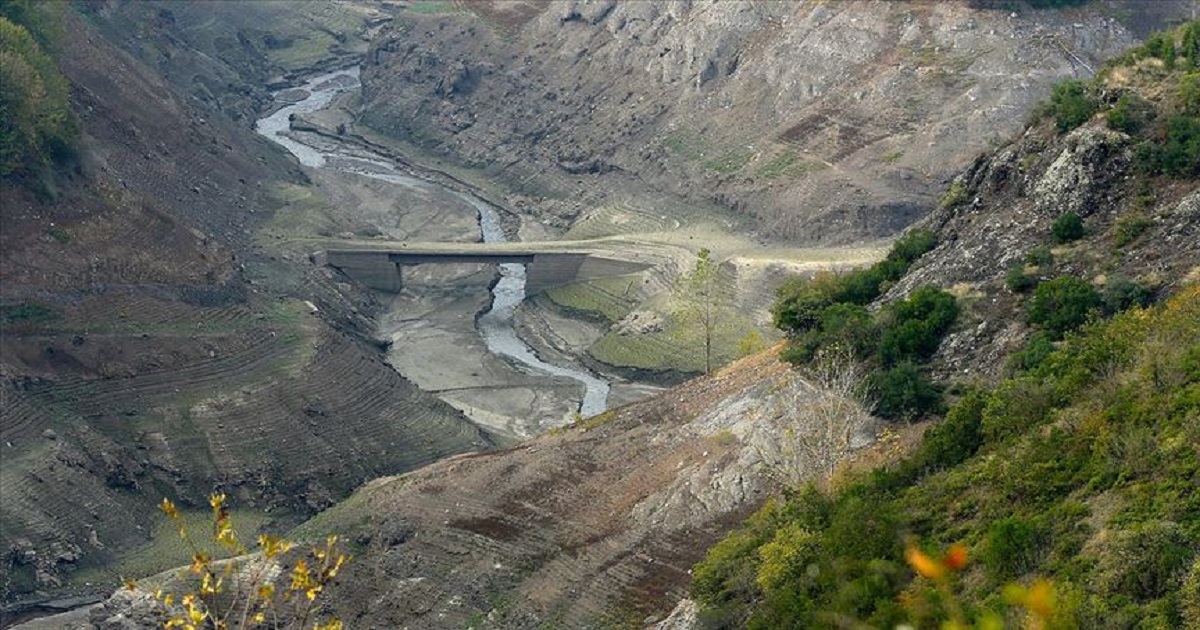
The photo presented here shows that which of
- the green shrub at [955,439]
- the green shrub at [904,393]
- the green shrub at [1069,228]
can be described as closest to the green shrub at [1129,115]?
the green shrub at [1069,228]

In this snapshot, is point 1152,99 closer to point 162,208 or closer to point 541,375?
point 541,375

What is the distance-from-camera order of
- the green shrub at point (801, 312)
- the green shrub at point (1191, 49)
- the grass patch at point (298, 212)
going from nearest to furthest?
1. the green shrub at point (1191, 49)
2. the green shrub at point (801, 312)
3. the grass patch at point (298, 212)

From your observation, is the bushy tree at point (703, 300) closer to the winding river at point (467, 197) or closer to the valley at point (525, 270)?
the valley at point (525, 270)

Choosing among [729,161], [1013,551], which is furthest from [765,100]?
[1013,551]

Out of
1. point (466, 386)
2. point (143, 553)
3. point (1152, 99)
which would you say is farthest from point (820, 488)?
point (466, 386)

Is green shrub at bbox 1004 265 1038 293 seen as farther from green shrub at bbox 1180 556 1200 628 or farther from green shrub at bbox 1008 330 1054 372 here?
green shrub at bbox 1180 556 1200 628
